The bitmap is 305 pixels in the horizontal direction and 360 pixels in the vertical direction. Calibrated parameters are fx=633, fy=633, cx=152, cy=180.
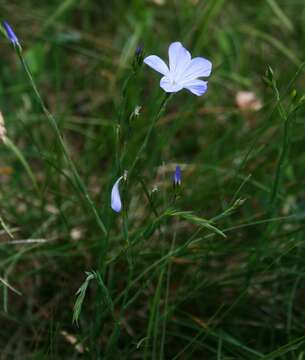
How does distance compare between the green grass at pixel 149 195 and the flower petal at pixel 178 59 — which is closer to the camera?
the flower petal at pixel 178 59

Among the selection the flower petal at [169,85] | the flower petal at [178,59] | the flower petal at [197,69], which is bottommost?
the flower petal at [169,85]

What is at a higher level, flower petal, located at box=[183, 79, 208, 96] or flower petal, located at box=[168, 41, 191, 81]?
flower petal, located at box=[168, 41, 191, 81]

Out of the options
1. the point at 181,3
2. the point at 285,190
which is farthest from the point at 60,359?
the point at 181,3

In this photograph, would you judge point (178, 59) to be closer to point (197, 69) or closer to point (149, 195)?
point (197, 69)

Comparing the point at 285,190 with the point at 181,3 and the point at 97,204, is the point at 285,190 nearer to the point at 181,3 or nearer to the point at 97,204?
the point at 97,204

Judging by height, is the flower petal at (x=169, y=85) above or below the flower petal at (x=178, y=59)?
below
